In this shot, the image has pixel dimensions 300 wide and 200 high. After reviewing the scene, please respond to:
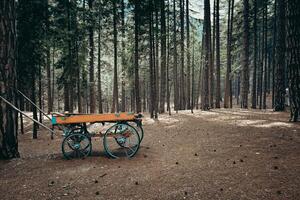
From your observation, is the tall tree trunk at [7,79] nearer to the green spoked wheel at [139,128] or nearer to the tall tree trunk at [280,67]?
the green spoked wheel at [139,128]

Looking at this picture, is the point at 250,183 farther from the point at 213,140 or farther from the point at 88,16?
the point at 88,16

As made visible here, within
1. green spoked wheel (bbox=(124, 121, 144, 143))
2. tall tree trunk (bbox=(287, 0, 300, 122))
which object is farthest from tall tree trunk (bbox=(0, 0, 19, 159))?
tall tree trunk (bbox=(287, 0, 300, 122))

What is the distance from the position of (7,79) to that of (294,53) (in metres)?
11.1

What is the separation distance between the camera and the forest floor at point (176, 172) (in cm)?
432

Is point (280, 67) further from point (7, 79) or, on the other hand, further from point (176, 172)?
point (7, 79)

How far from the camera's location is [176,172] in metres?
5.40

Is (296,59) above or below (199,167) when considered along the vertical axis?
above

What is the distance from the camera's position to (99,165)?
613cm

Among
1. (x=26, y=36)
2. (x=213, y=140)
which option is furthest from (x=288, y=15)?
(x=26, y=36)

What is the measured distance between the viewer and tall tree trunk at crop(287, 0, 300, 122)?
30.8ft

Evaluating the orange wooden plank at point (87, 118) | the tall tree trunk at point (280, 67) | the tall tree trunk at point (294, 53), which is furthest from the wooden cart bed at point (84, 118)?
the tall tree trunk at point (280, 67)

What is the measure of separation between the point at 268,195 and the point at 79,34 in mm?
15120

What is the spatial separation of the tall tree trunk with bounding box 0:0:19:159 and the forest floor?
21.6 inches

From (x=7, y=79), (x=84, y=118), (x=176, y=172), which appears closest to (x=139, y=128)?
(x=84, y=118)
